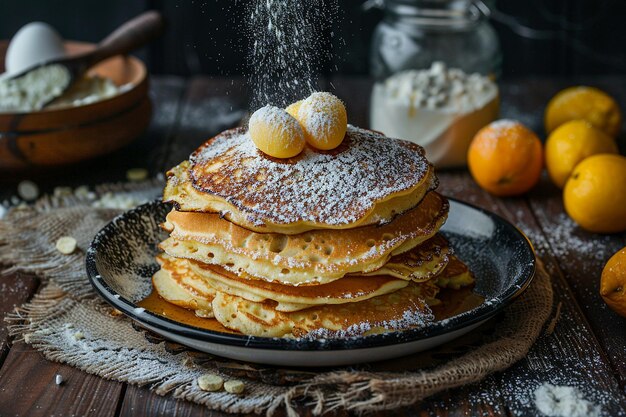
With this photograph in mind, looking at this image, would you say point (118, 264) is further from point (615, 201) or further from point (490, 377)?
point (615, 201)

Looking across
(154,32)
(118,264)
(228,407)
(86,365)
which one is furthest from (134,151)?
(228,407)

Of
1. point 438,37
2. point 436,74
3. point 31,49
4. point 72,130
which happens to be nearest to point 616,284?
point 436,74

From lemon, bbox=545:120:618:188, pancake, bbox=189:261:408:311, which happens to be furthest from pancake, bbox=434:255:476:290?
lemon, bbox=545:120:618:188

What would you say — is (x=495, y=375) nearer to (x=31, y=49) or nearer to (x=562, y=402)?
(x=562, y=402)

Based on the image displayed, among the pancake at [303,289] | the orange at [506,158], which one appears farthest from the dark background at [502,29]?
the pancake at [303,289]

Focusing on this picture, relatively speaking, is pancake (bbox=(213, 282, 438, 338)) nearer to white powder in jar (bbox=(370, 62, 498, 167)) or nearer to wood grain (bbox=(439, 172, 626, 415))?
wood grain (bbox=(439, 172, 626, 415))
